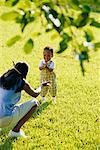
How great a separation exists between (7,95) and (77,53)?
3698mm

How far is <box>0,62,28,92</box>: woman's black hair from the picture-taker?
21.0 feet

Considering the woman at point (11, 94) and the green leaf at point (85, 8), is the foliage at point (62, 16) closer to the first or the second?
the green leaf at point (85, 8)

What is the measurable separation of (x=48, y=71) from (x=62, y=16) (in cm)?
577

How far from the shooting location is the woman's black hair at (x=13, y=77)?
639 centimetres

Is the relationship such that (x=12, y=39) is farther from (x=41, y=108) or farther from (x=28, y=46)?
(x=41, y=108)

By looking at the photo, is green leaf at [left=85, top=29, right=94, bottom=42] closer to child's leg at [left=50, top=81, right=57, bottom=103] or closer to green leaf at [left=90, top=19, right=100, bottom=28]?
green leaf at [left=90, top=19, right=100, bottom=28]

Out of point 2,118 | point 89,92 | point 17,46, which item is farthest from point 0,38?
point 2,118

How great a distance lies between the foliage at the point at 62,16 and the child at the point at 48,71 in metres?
5.21

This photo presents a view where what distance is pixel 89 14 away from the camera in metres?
2.81

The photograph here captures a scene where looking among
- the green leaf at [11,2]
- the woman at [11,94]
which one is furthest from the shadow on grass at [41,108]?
the green leaf at [11,2]

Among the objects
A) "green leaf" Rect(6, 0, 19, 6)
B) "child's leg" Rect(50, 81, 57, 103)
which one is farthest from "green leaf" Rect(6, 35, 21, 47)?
"child's leg" Rect(50, 81, 57, 103)

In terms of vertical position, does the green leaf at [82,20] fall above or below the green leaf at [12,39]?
below

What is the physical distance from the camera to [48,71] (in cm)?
868

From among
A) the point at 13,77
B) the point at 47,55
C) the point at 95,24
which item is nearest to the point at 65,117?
the point at 47,55
